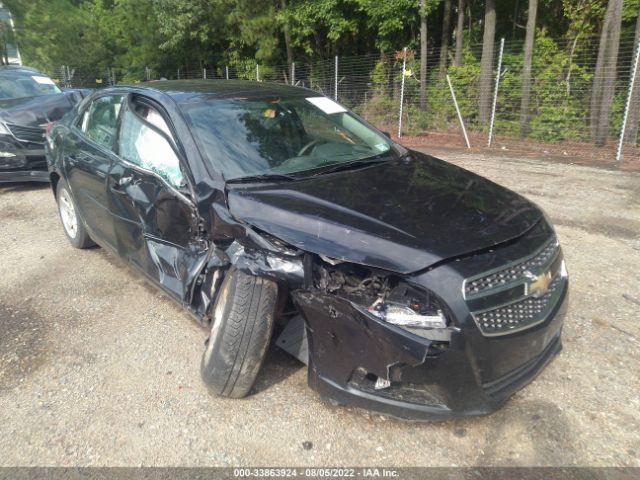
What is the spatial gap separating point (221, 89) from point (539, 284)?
101 inches

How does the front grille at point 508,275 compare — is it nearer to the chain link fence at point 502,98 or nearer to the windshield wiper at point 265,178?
the windshield wiper at point 265,178

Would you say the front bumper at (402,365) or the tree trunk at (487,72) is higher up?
the tree trunk at (487,72)

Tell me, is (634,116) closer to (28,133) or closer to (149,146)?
(149,146)

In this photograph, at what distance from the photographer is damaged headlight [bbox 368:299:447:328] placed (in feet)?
6.87

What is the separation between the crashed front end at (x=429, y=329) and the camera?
208 cm

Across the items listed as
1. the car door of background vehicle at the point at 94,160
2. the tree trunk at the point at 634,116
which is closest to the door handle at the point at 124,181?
the car door of background vehicle at the point at 94,160

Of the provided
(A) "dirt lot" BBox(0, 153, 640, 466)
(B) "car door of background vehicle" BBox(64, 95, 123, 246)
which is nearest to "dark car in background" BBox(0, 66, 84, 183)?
(B) "car door of background vehicle" BBox(64, 95, 123, 246)

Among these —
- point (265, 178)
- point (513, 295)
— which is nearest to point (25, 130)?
point (265, 178)

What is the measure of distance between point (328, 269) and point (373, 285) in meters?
0.25

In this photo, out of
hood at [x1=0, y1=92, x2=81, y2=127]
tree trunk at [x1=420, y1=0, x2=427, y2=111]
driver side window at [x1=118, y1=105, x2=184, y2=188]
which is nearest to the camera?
driver side window at [x1=118, y1=105, x2=184, y2=188]

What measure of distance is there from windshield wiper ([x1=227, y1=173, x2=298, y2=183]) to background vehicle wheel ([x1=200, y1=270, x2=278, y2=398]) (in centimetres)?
56

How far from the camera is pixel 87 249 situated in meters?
4.82

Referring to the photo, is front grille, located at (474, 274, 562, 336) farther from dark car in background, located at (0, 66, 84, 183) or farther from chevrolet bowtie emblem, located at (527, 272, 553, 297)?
dark car in background, located at (0, 66, 84, 183)

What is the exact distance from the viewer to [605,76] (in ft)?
34.1
